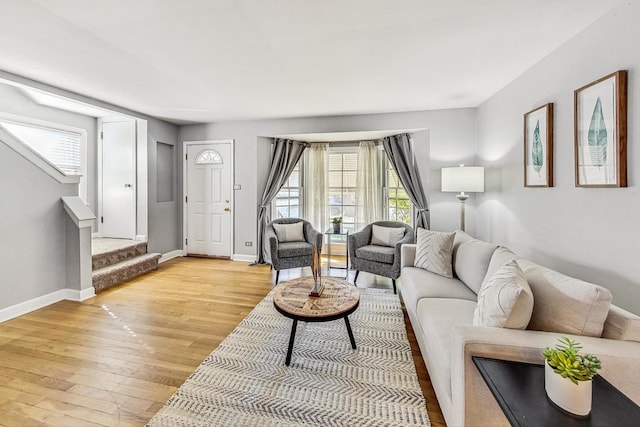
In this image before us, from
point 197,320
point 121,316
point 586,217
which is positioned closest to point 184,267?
point 121,316

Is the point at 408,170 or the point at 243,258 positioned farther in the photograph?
the point at 243,258

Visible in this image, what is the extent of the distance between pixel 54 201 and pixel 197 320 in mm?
2278

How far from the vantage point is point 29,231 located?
3.07 metres

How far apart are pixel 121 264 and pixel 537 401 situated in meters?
4.81

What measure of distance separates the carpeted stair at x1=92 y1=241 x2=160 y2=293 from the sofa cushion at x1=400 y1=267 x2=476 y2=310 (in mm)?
3760

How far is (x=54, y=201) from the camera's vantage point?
10.9ft

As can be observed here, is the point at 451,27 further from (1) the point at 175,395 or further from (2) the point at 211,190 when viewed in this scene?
(2) the point at 211,190

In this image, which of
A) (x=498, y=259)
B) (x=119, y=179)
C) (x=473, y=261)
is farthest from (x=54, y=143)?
(x=498, y=259)

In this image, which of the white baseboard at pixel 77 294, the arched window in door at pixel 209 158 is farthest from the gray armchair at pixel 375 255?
the white baseboard at pixel 77 294

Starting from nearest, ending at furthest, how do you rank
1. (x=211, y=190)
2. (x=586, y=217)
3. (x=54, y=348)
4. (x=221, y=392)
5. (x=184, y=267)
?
1. (x=221, y=392)
2. (x=586, y=217)
3. (x=54, y=348)
4. (x=184, y=267)
5. (x=211, y=190)

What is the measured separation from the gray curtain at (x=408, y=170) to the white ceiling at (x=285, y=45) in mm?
1027

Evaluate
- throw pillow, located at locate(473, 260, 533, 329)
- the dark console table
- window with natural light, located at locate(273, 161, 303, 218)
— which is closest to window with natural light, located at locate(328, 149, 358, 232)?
window with natural light, located at locate(273, 161, 303, 218)

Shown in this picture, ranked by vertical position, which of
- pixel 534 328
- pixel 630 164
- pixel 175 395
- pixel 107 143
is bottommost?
pixel 175 395

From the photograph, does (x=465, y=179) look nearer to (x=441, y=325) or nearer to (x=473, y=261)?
(x=473, y=261)
